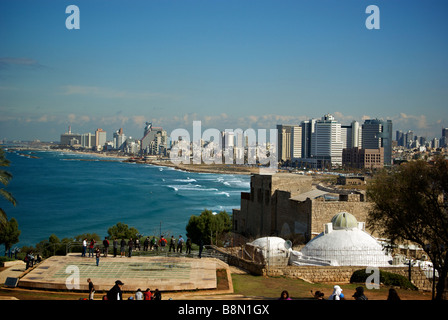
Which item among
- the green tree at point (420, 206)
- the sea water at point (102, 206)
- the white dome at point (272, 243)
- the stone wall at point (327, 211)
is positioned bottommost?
the sea water at point (102, 206)

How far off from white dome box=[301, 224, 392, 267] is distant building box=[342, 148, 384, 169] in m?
146

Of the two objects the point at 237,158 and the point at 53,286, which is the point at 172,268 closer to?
the point at 53,286

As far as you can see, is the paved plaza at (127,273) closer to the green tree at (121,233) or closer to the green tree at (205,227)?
the green tree at (205,227)

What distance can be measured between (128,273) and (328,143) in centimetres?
18613

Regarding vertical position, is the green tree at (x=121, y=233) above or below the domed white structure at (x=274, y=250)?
below

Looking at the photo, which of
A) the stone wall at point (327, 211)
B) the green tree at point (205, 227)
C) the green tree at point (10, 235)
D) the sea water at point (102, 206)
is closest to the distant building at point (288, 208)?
the stone wall at point (327, 211)

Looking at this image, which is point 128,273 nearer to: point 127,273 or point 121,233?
point 127,273

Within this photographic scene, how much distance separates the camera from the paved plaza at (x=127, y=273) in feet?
43.1

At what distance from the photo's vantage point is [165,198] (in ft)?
265

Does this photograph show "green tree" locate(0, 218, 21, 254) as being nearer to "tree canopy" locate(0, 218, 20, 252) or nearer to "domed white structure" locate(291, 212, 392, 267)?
"tree canopy" locate(0, 218, 20, 252)

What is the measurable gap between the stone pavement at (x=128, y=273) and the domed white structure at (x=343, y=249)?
4.01 m

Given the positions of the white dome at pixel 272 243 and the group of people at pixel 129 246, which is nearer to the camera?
the group of people at pixel 129 246

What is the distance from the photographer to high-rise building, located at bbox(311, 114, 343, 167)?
7559 inches
